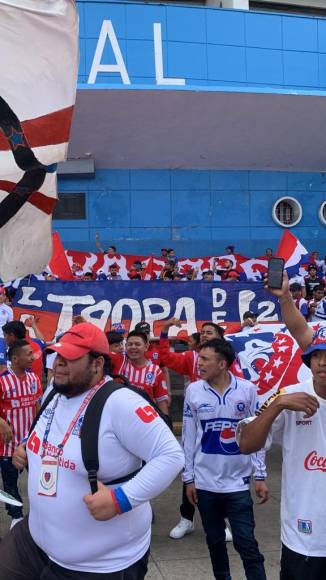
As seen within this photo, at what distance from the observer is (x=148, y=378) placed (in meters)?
6.27

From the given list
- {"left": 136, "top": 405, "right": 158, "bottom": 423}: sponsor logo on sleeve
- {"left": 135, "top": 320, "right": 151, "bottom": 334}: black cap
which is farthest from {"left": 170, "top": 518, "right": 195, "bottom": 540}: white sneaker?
{"left": 136, "top": 405, "right": 158, "bottom": 423}: sponsor logo on sleeve

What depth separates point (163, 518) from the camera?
6.20 m

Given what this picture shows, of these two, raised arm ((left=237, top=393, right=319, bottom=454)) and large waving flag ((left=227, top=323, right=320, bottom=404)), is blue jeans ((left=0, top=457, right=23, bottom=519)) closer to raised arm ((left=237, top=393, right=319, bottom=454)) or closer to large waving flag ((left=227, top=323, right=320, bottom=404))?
large waving flag ((left=227, top=323, right=320, bottom=404))

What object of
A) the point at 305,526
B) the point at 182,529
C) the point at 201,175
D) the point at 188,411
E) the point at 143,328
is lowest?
the point at 182,529

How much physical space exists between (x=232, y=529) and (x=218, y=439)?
0.58 metres

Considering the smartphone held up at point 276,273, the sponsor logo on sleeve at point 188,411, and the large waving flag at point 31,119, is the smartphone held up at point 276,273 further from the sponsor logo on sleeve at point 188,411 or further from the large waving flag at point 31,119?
the large waving flag at point 31,119

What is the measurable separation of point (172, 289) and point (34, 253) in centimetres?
451

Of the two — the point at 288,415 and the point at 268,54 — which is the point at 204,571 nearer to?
the point at 288,415

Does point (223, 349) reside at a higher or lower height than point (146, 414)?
higher

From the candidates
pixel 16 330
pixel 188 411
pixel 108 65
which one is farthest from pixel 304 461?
pixel 108 65

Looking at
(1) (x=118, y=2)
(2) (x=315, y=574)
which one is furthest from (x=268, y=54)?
(2) (x=315, y=574)

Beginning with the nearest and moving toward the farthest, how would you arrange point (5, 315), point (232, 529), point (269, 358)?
1. point (232, 529)
2. point (269, 358)
3. point (5, 315)

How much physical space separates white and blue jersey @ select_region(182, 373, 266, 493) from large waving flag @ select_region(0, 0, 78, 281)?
4.92 feet

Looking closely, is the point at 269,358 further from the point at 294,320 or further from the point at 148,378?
the point at 294,320
